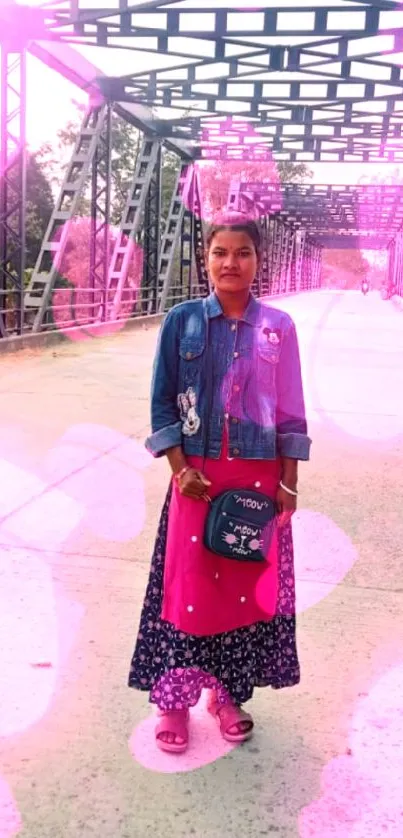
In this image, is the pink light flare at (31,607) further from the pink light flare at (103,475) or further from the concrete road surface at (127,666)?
the pink light flare at (103,475)

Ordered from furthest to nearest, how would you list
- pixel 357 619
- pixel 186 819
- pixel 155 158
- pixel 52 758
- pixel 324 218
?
1. pixel 324 218
2. pixel 155 158
3. pixel 357 619
4. pixel 52 758
5. pixel 186 819

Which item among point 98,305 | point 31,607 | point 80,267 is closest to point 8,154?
point 98,305

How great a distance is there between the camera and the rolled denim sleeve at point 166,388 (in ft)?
7.82

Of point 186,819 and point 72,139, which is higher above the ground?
point 72,139

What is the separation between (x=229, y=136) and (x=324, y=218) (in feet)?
85.2

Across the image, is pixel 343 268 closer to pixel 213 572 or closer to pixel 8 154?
pixel 8 154

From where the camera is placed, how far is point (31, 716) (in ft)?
8.45

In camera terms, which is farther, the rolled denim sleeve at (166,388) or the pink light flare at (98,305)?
the pink light flare at (98,305)

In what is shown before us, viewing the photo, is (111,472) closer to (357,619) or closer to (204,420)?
(357,619)

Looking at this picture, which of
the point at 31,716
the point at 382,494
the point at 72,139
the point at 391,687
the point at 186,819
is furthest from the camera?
the point at 72,139

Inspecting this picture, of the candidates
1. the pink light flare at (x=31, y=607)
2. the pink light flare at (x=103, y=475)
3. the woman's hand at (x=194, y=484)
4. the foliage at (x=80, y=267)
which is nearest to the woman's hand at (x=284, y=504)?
the woman's hand at (x=194, y=484)

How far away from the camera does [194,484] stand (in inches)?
91.1

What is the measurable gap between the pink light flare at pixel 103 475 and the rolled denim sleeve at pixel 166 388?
6.36 feet

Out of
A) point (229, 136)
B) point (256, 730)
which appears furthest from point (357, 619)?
point (229, 136)
